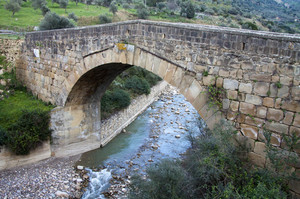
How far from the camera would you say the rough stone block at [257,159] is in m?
4.89

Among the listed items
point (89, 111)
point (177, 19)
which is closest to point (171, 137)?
point (89, 111)

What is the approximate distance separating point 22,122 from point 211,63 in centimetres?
733

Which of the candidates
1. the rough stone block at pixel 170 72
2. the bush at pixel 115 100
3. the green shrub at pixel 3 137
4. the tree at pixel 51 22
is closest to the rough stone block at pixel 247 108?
the rough stone block at pixel 170 72

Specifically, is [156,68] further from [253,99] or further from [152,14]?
[152,14]

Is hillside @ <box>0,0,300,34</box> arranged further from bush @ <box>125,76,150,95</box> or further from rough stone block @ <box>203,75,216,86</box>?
rough stone block @ <box>203,75,216,86</box>

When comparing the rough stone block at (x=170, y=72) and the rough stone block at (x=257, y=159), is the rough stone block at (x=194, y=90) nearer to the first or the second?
the rough stone block at (x=170, y=72)

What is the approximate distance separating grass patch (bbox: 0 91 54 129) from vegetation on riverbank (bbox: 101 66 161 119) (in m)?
3.27

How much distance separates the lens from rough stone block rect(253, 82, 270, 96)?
15.6ft

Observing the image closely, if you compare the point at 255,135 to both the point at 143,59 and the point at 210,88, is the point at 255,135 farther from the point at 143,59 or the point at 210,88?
the point at 143,59

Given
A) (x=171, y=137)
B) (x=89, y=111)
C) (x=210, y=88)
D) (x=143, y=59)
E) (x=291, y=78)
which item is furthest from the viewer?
(x=171, y=137)

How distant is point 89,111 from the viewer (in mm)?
11453

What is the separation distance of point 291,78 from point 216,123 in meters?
1.68

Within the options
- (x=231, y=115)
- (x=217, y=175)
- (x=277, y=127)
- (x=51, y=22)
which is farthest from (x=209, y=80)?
(x=51, y=22)

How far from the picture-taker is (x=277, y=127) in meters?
4.71
